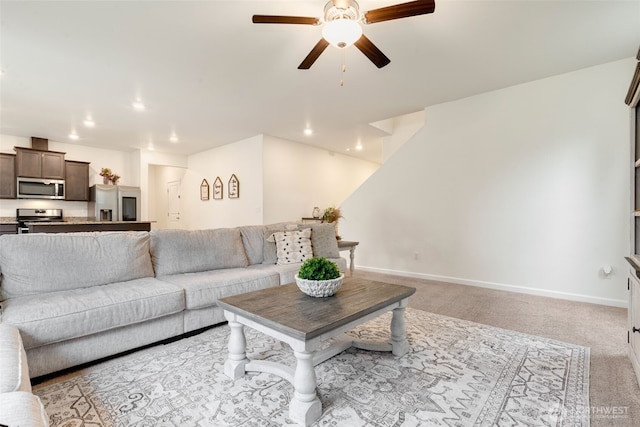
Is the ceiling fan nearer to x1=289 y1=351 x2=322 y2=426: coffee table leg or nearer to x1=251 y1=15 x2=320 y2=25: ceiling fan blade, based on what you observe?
x1=251 y1=15 x2=320 y2=25: ceiling fan blade

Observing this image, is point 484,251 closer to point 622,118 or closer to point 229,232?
point 622,118

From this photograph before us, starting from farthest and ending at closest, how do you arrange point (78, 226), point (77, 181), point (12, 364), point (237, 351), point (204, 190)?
point (204, 190) < point (77, 181) < point (78, 226) < point (237, 351) < point (12, 364)

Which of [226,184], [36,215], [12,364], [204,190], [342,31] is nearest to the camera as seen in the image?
[12,364]

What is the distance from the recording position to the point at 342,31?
6.41ft

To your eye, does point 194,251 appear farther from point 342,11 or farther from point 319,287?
point 342,11

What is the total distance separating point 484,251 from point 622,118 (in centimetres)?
202

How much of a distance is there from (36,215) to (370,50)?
7352 millimetres

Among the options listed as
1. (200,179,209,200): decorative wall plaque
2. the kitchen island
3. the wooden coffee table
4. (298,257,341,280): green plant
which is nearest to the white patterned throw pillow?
the wooden coffee table

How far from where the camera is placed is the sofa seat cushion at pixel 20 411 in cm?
88

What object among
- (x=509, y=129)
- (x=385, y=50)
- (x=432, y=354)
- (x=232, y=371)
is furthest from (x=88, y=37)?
(x=509, y=129)

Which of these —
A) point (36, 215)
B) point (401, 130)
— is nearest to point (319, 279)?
point (401, 130)

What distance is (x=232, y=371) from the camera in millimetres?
1808

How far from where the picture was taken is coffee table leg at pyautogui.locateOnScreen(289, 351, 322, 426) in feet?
4.69

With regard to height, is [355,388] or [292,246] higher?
[292,246]
